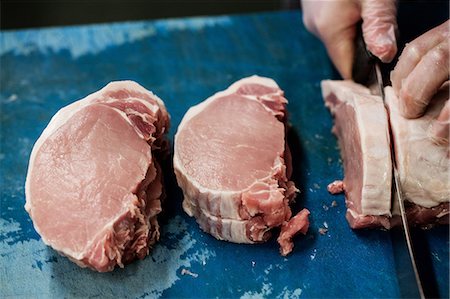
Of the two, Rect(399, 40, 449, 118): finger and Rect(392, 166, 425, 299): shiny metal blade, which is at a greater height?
Rect(399, 40, 449, 118): finger

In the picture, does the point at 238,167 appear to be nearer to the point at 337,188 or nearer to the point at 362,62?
the point at 337,188

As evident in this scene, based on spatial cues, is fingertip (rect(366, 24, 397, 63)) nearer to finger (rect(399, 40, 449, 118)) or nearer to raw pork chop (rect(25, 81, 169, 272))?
finger (rect(399, 40, 449, 118))

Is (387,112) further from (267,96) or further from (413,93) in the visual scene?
(267,96)

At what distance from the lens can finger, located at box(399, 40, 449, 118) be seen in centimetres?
264

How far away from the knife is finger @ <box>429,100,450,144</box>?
0.19 meters

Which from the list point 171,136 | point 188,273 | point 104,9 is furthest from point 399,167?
point 104,9

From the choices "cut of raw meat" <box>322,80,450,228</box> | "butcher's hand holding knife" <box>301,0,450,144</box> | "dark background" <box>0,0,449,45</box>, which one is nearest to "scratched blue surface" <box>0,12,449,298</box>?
"cut of raw meat" <box>322,80,450,228</box>

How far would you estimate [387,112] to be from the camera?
2.84 meters

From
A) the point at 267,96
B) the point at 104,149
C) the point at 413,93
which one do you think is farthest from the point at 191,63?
the point at 413,93

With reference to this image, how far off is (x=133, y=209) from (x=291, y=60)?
1.75m

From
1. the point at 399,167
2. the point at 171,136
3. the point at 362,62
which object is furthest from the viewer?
the point at 171,136

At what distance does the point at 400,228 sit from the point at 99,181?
1.38m

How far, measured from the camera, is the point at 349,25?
3.30 m

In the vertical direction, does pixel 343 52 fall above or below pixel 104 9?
above
